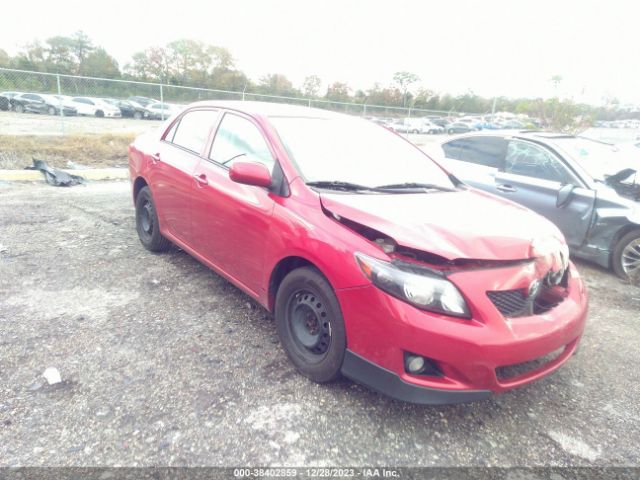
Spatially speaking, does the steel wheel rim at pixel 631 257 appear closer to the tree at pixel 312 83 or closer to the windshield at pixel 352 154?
the windshield at pixel 352 154

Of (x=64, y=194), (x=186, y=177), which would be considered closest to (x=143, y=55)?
(x=64, y=194)

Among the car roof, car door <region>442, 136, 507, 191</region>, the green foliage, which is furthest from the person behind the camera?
the green foliage

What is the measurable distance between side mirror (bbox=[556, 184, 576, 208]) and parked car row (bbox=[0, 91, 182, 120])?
42.4ft

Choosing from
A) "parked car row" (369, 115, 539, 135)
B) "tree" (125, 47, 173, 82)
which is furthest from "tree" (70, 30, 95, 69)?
"parked car row" (369, 115, 539, 135)

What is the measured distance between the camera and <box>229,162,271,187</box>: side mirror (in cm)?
269

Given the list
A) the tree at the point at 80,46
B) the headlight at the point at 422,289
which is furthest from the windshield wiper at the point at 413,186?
the tree at the point at 80,46

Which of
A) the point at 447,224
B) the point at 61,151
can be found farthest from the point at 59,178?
the point at 447,224

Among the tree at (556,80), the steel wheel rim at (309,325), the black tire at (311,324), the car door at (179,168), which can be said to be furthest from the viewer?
the tree at (556,80)

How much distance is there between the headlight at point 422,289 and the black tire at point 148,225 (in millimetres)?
2908

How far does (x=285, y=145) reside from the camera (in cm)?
294

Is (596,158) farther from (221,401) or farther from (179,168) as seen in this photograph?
(221,401)

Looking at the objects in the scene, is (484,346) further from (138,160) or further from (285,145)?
(138,160)

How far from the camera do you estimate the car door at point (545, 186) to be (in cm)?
484

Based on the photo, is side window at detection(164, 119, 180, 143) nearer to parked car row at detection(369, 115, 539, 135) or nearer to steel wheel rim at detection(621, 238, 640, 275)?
steel wheel rim at detection(621, 238, 640, 275)
